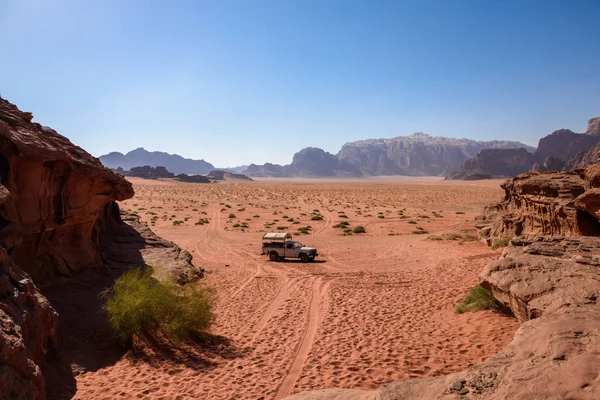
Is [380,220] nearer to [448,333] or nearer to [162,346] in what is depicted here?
[448,333]

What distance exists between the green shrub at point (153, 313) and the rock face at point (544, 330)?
475cm

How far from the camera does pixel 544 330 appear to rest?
615 centimetres

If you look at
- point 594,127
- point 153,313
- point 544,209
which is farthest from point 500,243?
point 594,127

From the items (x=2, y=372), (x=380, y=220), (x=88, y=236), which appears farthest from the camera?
(x=380, y=220)

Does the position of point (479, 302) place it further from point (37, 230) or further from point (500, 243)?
point (37, 230)

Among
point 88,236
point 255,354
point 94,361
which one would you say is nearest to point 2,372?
point 94,361

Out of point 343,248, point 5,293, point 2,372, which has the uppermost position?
point 5,293

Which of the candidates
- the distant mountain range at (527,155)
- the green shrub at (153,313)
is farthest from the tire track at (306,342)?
the distant mountain range at (527,155)

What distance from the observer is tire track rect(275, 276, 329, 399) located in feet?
27.8

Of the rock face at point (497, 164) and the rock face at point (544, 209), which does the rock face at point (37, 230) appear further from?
the rock face at point (497, 164)

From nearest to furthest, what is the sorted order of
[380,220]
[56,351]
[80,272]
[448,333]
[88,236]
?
[56,351]
[448,333]
[80,272]
[88,236]
[380,220]

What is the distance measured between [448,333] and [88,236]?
13.1 m

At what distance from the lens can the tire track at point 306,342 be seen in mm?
8484

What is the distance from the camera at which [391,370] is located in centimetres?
902
